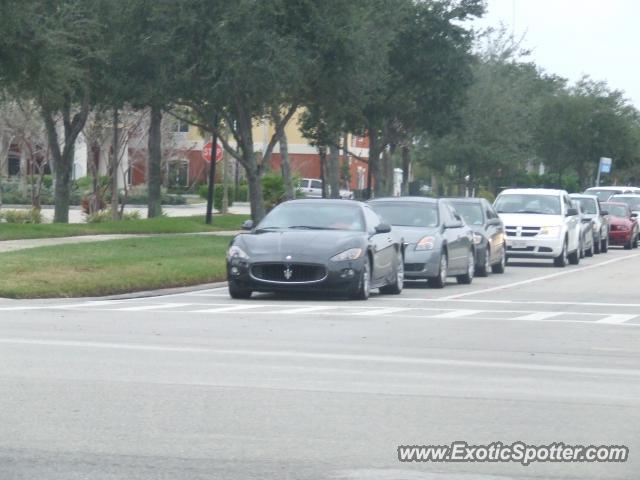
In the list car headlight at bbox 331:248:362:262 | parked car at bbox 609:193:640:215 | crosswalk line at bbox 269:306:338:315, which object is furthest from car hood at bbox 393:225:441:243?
parked car at bbox 609:193:640:215

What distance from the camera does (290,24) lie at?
1428 inches

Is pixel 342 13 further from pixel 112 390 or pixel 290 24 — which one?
pixel 112 390

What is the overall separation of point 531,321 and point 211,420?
9300 millimetres

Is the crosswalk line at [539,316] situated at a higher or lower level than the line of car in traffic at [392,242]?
lower

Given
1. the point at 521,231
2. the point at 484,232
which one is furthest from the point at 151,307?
the point at 521,231

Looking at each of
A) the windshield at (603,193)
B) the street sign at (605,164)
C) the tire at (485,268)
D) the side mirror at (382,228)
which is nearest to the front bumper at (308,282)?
the side mirror at (382,228)

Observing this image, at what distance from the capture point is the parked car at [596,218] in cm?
4241

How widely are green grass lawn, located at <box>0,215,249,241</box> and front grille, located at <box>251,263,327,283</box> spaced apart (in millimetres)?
12865

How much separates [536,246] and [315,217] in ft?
45.1

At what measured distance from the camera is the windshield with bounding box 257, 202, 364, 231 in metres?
21.5

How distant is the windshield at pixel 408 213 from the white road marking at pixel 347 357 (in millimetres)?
12340

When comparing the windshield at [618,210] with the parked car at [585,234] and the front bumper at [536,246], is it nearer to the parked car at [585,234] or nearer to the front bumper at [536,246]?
the parked car at [585,234]

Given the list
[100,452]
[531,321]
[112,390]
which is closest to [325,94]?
[531,321]

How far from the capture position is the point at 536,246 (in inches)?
1353
